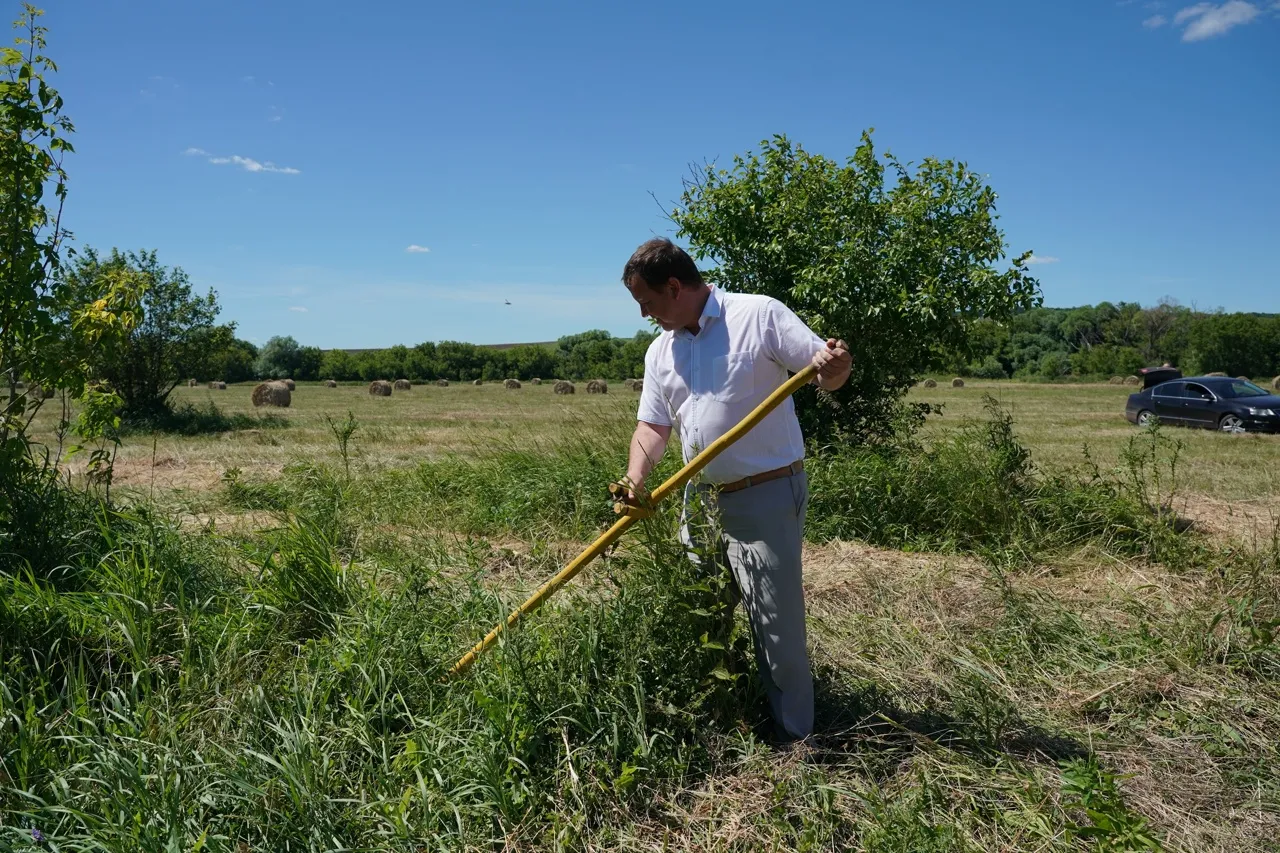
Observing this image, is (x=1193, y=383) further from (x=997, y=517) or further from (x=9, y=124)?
(x=9, y=124)

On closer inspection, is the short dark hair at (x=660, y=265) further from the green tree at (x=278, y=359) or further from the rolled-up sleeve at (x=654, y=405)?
the green tree at (x=278, y=359)

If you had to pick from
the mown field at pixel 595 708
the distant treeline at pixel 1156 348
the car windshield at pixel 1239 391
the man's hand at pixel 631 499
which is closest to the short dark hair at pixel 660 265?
the man's hand at pixel 631 499

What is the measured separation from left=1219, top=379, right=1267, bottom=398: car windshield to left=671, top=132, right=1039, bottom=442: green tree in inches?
507

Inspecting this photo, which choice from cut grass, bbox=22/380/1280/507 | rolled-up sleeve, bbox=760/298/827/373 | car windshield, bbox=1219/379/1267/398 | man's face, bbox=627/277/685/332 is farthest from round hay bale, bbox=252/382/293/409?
rolled-up sleeve, bbox=760/298/827/373

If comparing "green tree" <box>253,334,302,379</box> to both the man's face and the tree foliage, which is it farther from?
the man's face

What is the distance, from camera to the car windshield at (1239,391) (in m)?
17.2

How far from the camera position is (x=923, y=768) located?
9.75 feet

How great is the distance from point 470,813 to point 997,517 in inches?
192

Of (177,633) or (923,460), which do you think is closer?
(177,633)

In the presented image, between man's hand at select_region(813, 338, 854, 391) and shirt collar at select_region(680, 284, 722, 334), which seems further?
shirt collar at select_region(680, 284, 722, 334)

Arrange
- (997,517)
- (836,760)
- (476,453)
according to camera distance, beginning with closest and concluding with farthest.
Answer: (836,760) < (997,517) < (476,453)

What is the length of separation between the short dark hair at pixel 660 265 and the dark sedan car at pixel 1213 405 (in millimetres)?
16046

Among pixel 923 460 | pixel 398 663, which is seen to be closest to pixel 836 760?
pixel 398 663

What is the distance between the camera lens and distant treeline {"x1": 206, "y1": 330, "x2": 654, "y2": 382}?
5584 centimetres
